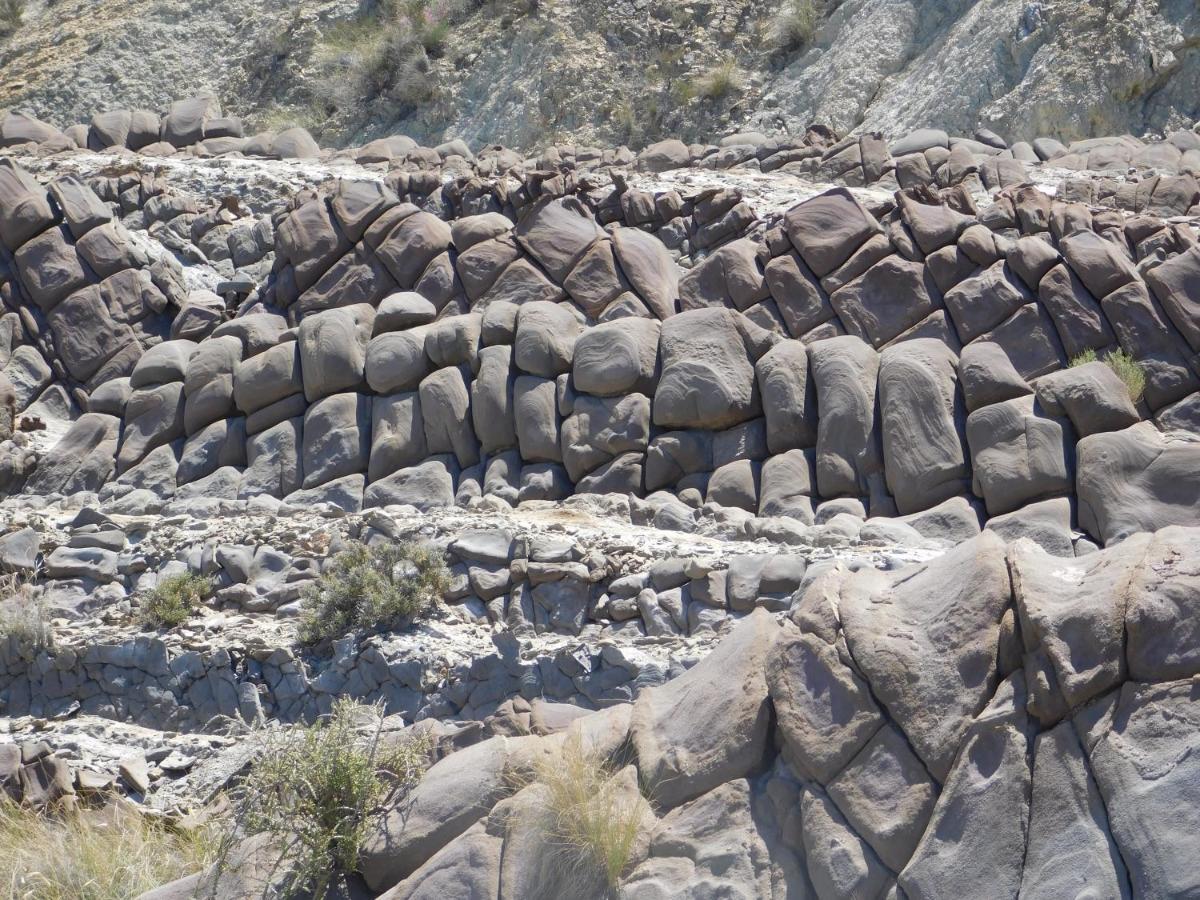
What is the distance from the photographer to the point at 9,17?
1350 inches

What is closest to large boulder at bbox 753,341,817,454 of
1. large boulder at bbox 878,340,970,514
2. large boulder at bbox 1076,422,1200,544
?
large boulder at bbox 878,340,970,514

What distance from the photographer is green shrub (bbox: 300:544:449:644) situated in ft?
31.5

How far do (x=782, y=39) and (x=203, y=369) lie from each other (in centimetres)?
1639

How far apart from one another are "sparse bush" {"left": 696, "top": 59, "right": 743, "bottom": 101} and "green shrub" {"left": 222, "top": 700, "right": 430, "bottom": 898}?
22131 millimetres

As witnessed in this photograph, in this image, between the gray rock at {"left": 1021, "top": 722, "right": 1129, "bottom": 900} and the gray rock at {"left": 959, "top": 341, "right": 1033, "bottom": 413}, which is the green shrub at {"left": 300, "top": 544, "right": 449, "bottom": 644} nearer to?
the gray rock at {"left": 959, "top": 341, "right": 1033, "bottom": 413}

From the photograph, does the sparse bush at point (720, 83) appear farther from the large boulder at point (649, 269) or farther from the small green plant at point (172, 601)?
the small green plant at point (172, 601)

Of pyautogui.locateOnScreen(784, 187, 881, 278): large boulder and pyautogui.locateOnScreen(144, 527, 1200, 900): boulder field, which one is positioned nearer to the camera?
pyautogui.locateOnScreen(144, 527, 1200, 900): boulder field

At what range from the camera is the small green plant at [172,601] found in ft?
32.9

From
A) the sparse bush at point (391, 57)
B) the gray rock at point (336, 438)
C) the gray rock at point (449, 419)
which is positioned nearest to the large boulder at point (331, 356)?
the gray rock at point (336, 438)

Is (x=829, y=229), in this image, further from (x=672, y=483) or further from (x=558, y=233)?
(x=672, y=483)

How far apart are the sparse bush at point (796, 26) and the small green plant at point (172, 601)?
64.9ft

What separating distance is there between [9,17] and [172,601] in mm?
29544

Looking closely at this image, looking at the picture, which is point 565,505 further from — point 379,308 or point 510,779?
point 510,779

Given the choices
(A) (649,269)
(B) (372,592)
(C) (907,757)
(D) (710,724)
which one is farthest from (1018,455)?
(C) (907,757)
